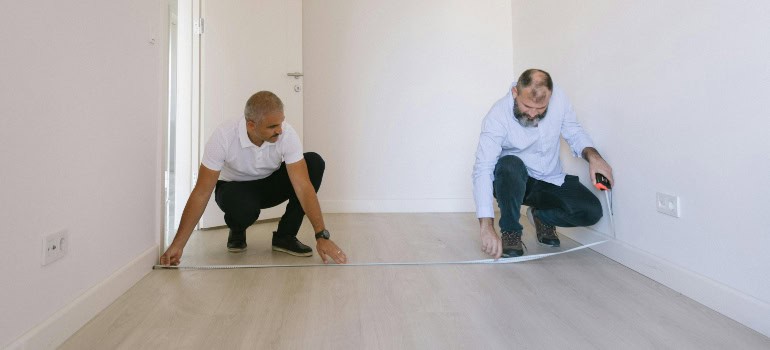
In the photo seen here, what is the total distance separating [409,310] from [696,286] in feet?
3.12

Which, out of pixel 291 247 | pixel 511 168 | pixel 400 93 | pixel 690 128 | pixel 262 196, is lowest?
pixel 291 247

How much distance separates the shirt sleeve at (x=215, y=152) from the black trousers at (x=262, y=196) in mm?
292

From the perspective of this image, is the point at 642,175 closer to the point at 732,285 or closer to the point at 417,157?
the point at 732,285

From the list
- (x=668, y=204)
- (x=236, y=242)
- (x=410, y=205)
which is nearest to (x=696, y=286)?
(x=668, y=204)

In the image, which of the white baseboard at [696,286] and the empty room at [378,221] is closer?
the empty room at [378,221]

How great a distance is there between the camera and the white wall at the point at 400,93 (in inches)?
141

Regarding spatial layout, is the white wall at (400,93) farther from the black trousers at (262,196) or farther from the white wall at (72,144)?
the white wall at (72,144)

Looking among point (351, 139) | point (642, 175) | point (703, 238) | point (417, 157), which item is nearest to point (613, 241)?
point (642, 175)

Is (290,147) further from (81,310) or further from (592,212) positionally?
(592,212)

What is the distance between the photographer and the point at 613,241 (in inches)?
82.3

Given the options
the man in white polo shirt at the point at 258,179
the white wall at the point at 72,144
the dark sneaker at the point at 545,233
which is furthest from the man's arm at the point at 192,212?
the dark sneaker at the point at 545,233

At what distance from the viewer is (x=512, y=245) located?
2.11 meters

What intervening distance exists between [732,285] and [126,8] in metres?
2.13

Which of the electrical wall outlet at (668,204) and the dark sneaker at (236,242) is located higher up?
the electrical wall outlet at (668,204)
